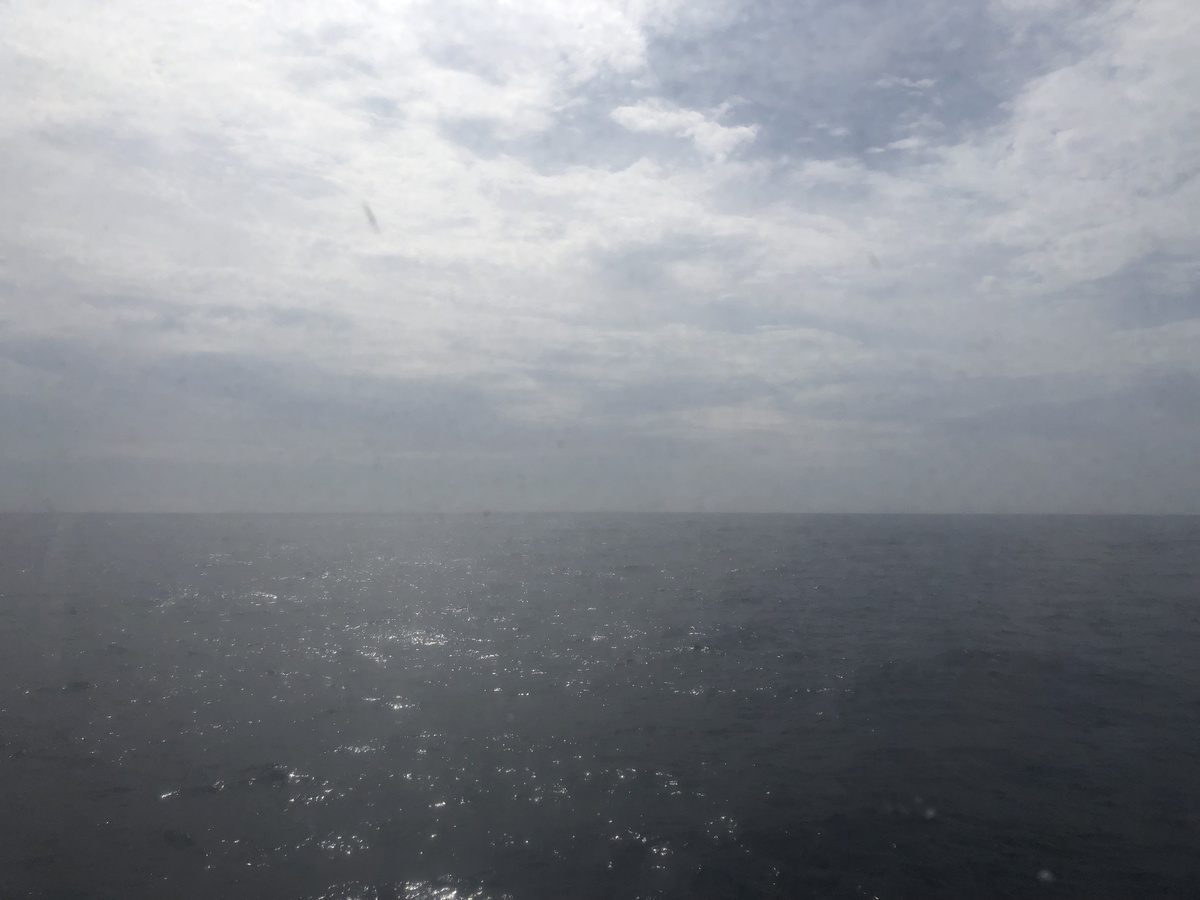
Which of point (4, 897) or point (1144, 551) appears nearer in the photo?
point (4, 897)

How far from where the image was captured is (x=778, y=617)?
1091 inches

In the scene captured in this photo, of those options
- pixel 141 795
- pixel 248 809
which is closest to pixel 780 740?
pixel 248 809

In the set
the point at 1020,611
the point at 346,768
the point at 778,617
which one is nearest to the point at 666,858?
the point at 346,768

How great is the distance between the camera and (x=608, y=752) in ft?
45.5

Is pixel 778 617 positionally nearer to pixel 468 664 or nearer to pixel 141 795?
pixel 468 664

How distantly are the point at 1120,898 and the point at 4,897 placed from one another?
13446mm

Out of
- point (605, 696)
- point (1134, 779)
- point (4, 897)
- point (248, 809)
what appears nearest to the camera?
point (4, 897)

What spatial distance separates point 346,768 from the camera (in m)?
13.2

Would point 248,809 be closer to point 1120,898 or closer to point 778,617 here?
point 1120,898

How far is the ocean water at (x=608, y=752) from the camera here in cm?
955

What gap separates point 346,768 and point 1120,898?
11.7m

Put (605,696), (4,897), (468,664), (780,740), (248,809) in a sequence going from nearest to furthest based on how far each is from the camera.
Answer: (4,897) → (248,809) → (780,740) → (605,696) → (468,664)

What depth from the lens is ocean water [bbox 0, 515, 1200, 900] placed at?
9555 millimetres

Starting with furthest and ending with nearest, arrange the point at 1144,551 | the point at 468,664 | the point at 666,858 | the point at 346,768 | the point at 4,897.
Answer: the point at 1144,551 → the point at 468,664 → the point at 346,768 → the point at 666,858 → the point at 4,897
